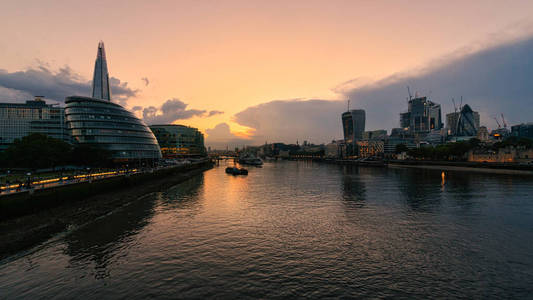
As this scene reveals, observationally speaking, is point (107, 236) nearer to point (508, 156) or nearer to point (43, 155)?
point (43, 155)

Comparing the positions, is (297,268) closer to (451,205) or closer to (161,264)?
(161,264)

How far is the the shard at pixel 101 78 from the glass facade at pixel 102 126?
229 feet

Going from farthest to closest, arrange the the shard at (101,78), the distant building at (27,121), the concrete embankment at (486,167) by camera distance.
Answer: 1. the the shard at (101,78)
2. the distant building at (27,121)
3. the concrete embankment at (486,167)

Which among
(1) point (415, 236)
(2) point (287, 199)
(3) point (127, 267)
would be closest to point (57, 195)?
(3) point (127, 267)

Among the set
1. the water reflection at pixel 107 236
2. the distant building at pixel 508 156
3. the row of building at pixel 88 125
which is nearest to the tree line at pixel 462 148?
the distant building at pixel 508 156

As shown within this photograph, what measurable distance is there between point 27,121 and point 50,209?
111888 millimetres

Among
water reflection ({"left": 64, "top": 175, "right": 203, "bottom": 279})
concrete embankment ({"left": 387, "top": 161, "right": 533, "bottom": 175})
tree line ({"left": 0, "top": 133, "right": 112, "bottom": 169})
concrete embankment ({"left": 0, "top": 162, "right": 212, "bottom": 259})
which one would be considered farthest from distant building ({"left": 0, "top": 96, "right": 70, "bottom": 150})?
concrete embankment ({"left": 387, "top": 161, "right": 533, "bottom": 175})

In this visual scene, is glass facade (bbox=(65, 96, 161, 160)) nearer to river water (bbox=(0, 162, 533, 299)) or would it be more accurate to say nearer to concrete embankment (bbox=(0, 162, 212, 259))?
concrete embankment (bbox=(0, 162, 212, 259))

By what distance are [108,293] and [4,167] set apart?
7872cm

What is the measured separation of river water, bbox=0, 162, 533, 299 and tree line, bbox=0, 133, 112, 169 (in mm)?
38957

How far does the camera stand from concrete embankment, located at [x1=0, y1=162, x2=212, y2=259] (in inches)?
859

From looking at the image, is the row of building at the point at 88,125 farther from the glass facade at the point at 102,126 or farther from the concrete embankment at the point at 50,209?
the concrete embankment at the point at 50,209

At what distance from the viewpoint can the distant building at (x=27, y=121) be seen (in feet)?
342

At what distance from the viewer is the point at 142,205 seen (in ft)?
124
